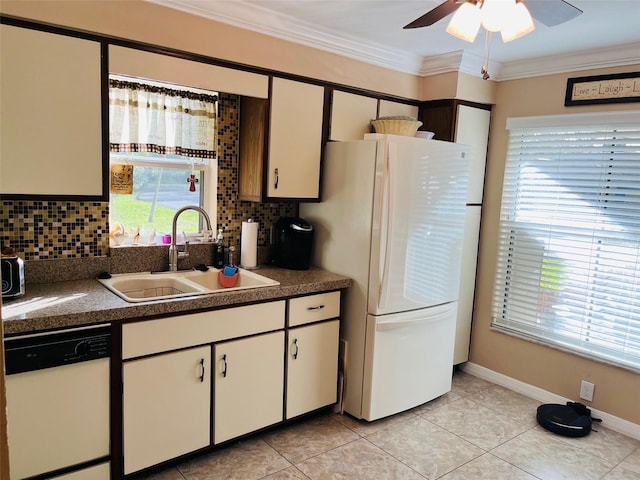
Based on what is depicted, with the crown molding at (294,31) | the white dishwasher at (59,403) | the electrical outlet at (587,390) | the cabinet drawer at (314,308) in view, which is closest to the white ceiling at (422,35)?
the crown molding at (294,31)

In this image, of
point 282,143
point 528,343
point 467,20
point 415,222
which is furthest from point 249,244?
Answer: point 528,343

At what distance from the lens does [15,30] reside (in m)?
2.03

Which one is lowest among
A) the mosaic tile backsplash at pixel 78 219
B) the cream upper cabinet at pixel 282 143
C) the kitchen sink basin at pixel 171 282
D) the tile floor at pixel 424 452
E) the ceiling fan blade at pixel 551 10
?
the tile floor at pixel 424 452

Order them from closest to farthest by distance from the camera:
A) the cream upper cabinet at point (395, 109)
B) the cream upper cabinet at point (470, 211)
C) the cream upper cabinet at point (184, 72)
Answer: the cream upper cabinet at point (184, 72)
the cream upper cabinet at point (395, 109)
the cream upper cabinet at point (470, 211)

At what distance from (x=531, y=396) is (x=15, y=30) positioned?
147 inches

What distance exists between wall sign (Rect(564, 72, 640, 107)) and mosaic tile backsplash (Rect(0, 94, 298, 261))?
2.21 m

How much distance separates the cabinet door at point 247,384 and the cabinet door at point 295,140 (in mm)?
908

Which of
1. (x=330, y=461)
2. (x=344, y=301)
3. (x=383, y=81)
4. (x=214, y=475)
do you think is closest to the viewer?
(x=214, y=475)

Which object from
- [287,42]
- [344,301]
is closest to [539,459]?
[344,301]

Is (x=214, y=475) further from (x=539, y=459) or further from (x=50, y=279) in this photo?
(x=539, y=459)

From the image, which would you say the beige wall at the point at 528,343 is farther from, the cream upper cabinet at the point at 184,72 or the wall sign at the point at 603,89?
the cream upper cabinet at the point at 184,72

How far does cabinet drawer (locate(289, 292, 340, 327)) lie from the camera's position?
273 cm

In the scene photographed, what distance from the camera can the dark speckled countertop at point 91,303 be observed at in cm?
192

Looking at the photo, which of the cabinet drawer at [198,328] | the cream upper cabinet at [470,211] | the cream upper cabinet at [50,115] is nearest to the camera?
the cream upper cabinet at [50,115]
